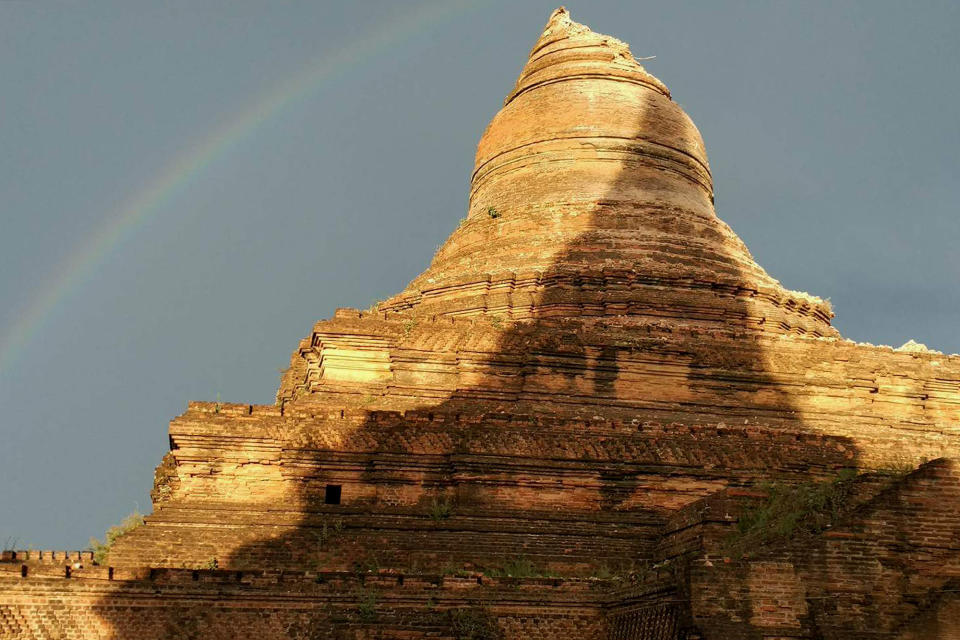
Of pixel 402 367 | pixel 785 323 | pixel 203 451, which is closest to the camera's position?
pixel 203 451

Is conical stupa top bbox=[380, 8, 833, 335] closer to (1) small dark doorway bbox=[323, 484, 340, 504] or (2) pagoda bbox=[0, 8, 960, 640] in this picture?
(2) pagoda bbox=[0, 8, 960, 640]

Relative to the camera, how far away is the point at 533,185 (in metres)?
24.7

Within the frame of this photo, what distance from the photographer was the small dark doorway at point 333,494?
53.0 ft

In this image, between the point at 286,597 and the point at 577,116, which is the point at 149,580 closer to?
the point at 286,597

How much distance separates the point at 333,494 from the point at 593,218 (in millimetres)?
9324

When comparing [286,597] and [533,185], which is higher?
[533,185]

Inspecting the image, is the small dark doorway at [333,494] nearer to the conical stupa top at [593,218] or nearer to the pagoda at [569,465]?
the pagoda at [569,465]

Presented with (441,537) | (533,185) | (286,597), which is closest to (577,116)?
(533,185)

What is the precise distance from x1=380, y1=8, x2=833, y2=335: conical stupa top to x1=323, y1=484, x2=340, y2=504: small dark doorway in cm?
602

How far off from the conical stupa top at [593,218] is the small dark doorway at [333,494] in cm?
602

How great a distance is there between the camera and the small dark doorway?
1616 centimetres

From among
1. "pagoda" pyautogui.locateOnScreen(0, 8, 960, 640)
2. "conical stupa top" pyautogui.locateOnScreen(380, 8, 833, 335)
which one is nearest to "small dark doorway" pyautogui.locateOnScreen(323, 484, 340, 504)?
"pagoda" pyautogui.locateOnScreen(0, 8, 960, 640)

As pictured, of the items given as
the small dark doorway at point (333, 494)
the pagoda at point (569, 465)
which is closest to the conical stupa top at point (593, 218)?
the pagoda at point (569, 465)

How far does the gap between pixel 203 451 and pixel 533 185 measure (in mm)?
11157
